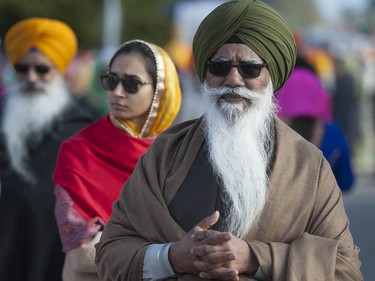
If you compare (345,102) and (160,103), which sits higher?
(160,103)

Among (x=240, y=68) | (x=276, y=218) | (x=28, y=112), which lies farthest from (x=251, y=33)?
(x=28, y=112)

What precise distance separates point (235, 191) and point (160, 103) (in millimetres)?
1705

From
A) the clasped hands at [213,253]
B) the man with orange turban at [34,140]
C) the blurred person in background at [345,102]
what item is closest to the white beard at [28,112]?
the man with orange turban at [34,140]

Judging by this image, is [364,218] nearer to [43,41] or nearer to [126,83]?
[43,41]

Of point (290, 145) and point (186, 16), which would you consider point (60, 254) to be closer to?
point (290, 145)

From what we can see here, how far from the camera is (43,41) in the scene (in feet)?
25.1

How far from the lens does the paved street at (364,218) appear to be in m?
10.2

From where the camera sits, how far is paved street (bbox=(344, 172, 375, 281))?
10160 millimetres

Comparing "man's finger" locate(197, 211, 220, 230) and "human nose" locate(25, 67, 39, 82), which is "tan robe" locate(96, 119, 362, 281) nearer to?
"man's finger" locate(197, 211, 220, 230)

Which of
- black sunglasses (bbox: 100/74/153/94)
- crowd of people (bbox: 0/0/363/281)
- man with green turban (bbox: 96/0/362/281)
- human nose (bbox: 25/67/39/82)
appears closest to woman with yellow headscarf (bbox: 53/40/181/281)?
black sunglasses (bbox: 100/74/153/94)

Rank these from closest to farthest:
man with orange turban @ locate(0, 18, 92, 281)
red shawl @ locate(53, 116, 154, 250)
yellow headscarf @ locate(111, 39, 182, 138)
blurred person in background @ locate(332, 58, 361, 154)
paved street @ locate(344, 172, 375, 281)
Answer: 1. red shawl @ locate(53, 116, 154, 250)
2. yellow headscarf @ locate(111, 39, 182, 138)
3. man with orange turban @ locate(0, 18, 92, 281)
4. paved street @ locate(344, 172, 375, 281)
5. blurred person in background @ locate(332, 58, 361, 154)

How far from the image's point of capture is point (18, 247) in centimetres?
676

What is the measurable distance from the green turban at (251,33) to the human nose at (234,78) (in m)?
0.10

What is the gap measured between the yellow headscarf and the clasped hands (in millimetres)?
1824
